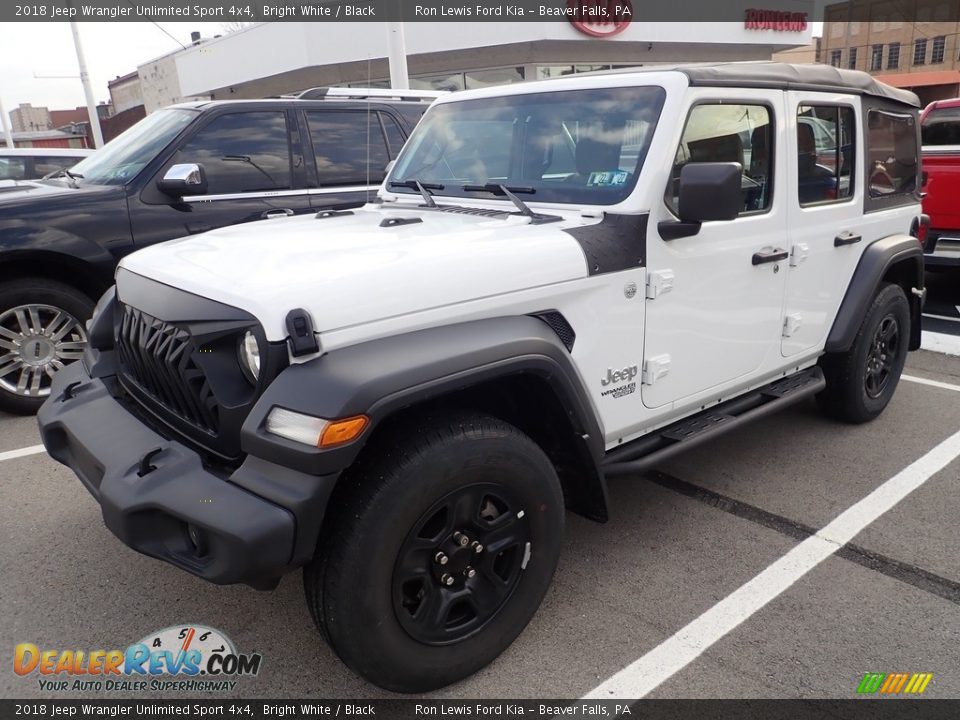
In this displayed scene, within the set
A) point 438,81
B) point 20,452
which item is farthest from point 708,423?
point 438,81

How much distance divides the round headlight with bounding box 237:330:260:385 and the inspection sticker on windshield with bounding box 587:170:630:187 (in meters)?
1.52

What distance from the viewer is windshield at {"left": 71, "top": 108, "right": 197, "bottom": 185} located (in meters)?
4.96

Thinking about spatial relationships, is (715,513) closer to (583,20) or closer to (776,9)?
(583,20)

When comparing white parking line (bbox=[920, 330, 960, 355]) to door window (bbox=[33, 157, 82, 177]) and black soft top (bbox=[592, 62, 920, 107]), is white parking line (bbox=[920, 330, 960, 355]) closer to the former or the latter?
black soft top (bbox=[592, 62, 920, 107])

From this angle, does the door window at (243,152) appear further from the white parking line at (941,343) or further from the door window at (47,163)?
the white parking line at (941,343)

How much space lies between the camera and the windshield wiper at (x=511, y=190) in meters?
3.01

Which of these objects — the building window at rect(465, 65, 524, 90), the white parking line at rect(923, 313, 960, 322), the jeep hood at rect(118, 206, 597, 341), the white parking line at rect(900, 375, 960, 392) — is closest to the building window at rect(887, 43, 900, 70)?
the building window at rect(465, 65, 524, 90)

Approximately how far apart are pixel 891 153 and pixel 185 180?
4.15 metres

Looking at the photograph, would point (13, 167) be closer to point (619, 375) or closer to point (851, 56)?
point (619, 375)

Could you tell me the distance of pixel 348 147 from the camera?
560 cm

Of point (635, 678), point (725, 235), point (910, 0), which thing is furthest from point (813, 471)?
point (910, 0)

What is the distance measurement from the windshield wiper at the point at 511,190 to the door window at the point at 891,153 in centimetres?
217

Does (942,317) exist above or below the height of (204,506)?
below

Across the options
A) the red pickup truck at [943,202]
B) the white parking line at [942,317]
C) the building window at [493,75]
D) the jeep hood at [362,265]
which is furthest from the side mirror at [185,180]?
the building window at [493,75]
